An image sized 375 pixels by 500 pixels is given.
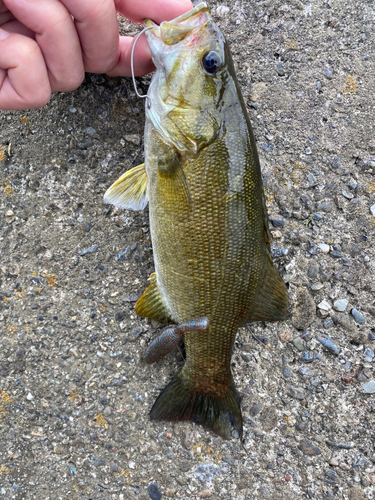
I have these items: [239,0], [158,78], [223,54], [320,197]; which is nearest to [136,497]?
[320,197]

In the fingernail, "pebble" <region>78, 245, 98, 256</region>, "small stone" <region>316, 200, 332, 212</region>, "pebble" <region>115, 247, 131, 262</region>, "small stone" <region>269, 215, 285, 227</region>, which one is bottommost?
"pebble" <region>115, 247, 131, 262</region>

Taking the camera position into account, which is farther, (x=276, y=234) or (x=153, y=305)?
(x=276, y=234)

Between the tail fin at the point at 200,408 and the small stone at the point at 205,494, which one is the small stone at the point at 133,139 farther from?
the small stone at the point at 205,494

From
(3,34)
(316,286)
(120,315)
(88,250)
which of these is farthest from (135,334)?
(3,34)

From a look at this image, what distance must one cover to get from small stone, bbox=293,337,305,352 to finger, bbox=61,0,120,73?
1908 millimetres

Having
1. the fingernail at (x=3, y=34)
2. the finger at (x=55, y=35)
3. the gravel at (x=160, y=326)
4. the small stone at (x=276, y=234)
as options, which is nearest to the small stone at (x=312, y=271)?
the gravel at (x=160, y=326)

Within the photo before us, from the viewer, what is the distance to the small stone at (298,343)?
225cm

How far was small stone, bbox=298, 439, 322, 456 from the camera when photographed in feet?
7.00

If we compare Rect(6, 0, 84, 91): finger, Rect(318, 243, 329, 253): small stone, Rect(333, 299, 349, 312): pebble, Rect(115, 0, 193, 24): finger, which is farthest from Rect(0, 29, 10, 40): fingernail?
Rect(333, 299, 349, 312): pebble

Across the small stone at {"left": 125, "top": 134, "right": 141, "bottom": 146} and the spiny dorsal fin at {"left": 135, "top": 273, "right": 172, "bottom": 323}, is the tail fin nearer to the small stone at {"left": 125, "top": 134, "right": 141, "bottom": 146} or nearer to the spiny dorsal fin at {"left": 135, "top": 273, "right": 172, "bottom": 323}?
the spiny dorsal fin at {"left": 135, "top": 273, "right": 172, "bottom": 323}

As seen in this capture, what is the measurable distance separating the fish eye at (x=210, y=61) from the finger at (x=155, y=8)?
320 millimetres

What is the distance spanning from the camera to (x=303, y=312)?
2268 millimetres

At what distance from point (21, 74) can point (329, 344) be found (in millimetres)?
2204

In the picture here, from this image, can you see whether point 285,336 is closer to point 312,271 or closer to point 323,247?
point 312,271
